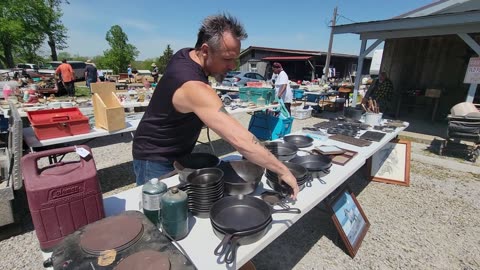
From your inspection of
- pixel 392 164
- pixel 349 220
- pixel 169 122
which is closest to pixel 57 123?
pixel 169 122

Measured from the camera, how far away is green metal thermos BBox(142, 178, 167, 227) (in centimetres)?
104

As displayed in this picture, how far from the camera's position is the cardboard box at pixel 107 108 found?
3.24 meters

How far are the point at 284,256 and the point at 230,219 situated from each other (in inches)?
56.1

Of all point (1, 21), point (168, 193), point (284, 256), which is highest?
point (1, 21)

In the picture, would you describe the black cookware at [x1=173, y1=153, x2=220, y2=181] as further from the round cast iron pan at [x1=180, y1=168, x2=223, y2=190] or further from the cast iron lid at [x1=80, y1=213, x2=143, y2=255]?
the cast iron lid at [x1=80, y1=213, x2=143, y2=255]

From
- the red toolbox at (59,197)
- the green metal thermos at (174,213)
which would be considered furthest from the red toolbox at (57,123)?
the green metal thermos at (174,213)

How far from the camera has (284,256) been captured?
232cm

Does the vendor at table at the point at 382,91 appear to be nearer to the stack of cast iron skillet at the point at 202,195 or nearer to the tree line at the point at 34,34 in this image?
the stack of cast iron skillet at the point at 202,195

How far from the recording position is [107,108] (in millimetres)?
3254

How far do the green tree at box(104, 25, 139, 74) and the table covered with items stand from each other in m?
32.2

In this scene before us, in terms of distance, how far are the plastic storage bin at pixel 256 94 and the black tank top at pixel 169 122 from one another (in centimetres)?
426

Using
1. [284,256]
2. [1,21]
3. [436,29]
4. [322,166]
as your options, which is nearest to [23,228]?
[284,256]

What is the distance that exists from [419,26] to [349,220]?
5.92 metres

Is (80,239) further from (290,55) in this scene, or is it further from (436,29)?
(290,55)
